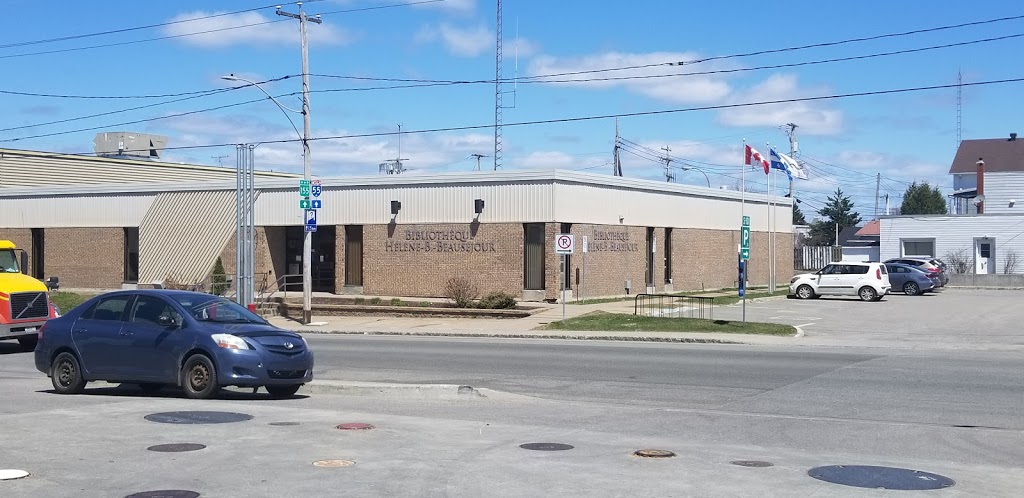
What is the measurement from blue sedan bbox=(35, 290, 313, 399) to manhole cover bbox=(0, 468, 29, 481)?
524 cm

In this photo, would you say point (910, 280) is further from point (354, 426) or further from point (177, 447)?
point (177, 447)

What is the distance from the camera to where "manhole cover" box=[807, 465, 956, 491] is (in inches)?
361

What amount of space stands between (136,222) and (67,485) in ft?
136

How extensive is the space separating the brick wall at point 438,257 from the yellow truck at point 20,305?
59.8 ft

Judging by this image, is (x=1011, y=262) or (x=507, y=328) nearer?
(x=507, y=328)

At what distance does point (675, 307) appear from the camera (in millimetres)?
37438

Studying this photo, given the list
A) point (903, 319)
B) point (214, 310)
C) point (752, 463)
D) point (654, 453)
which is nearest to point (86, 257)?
point (903, 319)

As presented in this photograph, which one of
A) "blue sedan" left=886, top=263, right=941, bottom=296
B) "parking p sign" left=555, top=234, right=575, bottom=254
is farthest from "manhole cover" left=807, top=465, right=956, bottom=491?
"blue sedan" left=886, top=263, right=941, bottom=296

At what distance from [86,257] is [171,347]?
3721 cm

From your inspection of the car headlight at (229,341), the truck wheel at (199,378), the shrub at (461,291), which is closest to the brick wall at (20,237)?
the shrub at (461,291)

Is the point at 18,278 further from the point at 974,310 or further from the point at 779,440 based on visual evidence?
the point at 974,310

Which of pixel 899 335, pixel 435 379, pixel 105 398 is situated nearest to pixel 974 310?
pixel 899 335

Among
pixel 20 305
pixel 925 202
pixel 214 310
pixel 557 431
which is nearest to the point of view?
pixel 557 431

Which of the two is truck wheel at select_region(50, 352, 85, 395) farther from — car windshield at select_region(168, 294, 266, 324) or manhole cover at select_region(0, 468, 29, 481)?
manhole cover at select_region(0, 468, 29, 481)
